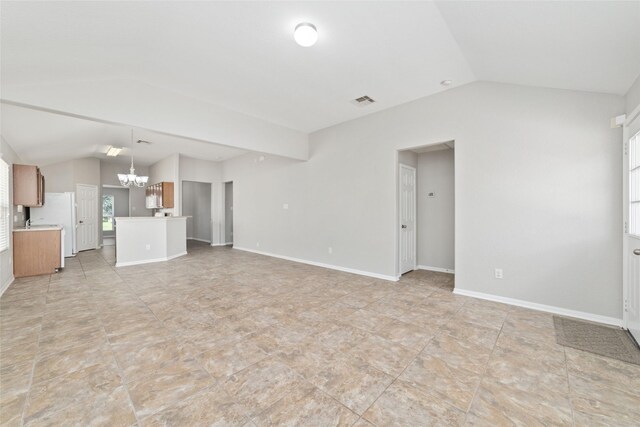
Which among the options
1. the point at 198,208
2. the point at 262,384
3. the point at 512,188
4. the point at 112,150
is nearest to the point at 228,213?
the point at 198,208

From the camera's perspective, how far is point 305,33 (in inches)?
101

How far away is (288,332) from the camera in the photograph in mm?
2721

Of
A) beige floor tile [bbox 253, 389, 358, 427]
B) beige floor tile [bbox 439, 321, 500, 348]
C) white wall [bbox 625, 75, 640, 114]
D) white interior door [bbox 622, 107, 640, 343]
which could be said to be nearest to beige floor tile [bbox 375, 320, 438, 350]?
beige floor tile [bbox 439, 321, 500, 348]

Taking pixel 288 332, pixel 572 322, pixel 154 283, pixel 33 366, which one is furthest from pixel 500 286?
pixel 154 283

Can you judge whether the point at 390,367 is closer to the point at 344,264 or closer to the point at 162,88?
the point at 344,264

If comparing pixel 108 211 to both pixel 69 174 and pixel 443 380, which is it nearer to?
pixel 69 174

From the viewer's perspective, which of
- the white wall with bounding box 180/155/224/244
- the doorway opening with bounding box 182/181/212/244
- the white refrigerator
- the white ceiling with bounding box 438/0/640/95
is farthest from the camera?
the doorway opening with bounding box 182/181/212/244

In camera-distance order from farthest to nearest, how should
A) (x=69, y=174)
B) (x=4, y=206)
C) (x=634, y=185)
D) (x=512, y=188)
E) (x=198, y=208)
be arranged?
1. (x=198, y=208)
2. (x=69, y=174)
3. (x=4, y=206)
4. (x=512, y=188)
5. (x=634, y=185)

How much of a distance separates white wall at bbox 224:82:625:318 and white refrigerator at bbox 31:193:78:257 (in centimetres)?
758

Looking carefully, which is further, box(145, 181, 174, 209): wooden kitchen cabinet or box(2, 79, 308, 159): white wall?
box(145, 181, 174, 209): wooden kitchen cabinet

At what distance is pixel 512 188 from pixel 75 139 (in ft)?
26.8

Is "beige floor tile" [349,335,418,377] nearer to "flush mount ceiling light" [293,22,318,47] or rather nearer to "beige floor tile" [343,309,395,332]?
"beige floor tile" [343,309,395,332]

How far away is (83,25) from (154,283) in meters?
3.72

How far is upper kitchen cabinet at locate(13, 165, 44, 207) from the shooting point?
4930 millimetres
